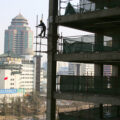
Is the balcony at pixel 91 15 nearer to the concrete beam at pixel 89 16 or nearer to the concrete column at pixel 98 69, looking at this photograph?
the concrete beam at pixel 89 16

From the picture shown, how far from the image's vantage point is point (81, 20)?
1644cm

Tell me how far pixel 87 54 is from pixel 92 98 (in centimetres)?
205

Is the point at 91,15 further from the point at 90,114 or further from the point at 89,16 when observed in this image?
the point at 90,114

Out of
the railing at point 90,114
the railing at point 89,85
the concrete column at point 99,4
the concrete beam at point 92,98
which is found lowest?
the railing at point 90,114

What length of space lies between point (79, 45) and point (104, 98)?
3.25 meters

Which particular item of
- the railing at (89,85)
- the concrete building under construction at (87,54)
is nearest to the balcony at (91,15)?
the concrete building under construction at (87,54)

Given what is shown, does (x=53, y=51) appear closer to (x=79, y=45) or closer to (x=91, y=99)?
(x=79, y=45)

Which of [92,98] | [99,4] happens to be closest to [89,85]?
[92,98]

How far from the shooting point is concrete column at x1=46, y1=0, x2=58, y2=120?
17.4 metres

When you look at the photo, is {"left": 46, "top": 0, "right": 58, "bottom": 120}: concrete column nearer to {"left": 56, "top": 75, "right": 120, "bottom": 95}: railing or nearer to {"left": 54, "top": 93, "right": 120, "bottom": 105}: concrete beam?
{"left": 56, "top": 75, "right": 120, "bottom": 95}: railing

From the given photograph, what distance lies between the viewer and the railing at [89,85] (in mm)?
15086

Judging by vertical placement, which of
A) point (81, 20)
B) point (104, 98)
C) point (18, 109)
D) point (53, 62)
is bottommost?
point (18, 109)

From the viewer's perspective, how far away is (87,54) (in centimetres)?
1550

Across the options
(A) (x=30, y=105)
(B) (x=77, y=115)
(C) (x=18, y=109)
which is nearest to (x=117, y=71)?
(B) (x=77, y=115)
